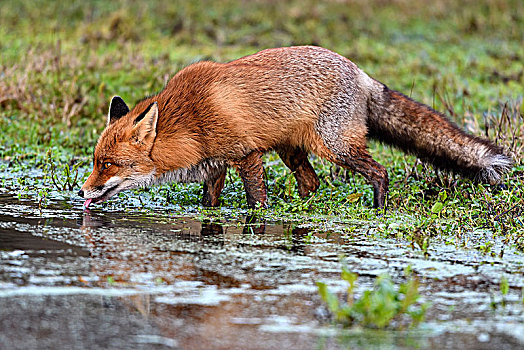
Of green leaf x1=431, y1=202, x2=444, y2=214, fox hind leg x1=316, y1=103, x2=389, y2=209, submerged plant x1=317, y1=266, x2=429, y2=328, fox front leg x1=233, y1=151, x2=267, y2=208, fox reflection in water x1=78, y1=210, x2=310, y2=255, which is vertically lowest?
submerged plant x1=317, y1=266, x2=429, y2=328

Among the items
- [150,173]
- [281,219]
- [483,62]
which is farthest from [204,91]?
[483,62]

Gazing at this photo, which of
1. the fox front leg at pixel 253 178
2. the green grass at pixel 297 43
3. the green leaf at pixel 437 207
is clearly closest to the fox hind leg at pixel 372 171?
the green grass at pixel 297 43

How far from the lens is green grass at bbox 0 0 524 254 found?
669 cm

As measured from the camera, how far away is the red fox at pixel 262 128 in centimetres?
661

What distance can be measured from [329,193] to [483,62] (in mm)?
7851

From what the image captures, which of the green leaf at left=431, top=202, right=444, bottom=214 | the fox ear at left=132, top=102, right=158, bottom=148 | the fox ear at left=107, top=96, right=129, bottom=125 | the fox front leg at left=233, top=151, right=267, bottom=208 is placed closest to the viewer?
the green leaf at left=431, top=202, right=444, bottom=214

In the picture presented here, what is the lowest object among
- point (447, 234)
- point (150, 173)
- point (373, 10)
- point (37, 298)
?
point (37, 298)

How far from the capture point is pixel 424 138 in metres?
7.22

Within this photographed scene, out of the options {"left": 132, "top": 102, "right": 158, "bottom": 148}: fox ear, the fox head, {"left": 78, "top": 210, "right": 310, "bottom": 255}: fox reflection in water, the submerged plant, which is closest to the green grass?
the fox head

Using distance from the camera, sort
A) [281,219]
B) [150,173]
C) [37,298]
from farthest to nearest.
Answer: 1. [150,173]
2. [281,219]
3. [37,298]

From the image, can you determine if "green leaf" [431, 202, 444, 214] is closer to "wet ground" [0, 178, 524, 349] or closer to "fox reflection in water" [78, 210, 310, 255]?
"wet ground" [0, 178, 524, 349]

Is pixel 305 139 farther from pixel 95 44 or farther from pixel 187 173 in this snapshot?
pixel 95 44

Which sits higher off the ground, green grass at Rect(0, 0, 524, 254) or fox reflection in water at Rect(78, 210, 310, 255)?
green grass at Rect(0, 0, 524, 254)

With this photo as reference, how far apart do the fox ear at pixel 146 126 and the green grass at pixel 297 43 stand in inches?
26.3
